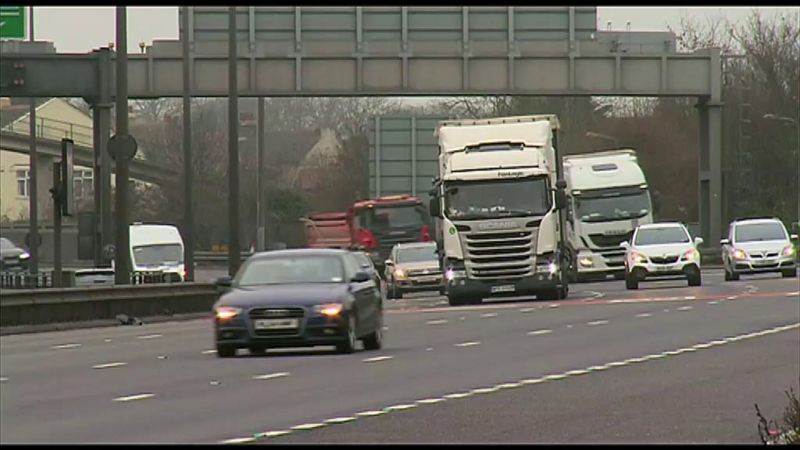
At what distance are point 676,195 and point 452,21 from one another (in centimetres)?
4843

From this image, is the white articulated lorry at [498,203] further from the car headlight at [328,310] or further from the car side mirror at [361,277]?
the car headlight at [328,310]

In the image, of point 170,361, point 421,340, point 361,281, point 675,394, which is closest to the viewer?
point 675,394

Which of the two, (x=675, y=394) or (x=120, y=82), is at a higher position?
(x=120, y=82)

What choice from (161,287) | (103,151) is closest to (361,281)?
(161,287)

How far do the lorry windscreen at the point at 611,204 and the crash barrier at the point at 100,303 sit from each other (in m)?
17.0

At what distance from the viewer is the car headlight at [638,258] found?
51.0 metres

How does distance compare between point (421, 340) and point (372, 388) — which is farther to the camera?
point (421, 340)

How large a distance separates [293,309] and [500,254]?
18.5m

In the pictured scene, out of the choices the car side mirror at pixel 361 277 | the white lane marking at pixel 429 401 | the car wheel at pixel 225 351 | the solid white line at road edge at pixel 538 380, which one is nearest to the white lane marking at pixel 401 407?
the solid white line at road edge at pixel 538 380

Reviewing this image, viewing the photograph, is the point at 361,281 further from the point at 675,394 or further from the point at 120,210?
the point at 120,210

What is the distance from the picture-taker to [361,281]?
2744cm

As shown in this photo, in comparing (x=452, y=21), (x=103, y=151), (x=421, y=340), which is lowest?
(x=421, y=340)

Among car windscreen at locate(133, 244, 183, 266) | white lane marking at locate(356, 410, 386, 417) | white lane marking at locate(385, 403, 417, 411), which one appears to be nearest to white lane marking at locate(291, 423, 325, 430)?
white lane marking at locate(356, 410, 386, 417)

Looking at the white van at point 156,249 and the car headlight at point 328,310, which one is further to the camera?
the white van at point 156,249
